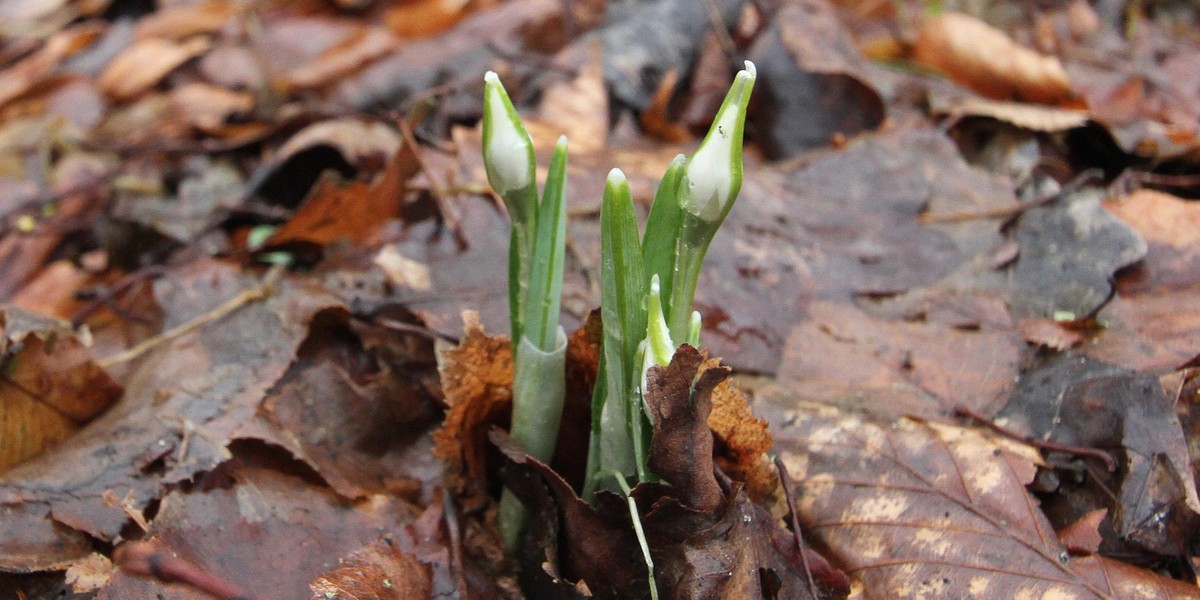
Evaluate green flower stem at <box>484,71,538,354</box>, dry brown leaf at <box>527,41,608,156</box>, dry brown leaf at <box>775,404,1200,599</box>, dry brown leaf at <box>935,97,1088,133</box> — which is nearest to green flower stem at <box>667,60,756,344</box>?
green flower stem at <box>484,71,538,354</box>

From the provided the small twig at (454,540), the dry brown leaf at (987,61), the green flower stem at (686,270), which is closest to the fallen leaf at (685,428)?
the green flower stem at (686,270)

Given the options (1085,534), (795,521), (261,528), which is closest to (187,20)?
(261,528)

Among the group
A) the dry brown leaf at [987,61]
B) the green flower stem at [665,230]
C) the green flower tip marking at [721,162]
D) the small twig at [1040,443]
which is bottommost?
Answer: the dry brown leaf at [987,61]

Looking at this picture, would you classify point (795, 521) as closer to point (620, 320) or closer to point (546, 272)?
point (620, 320)

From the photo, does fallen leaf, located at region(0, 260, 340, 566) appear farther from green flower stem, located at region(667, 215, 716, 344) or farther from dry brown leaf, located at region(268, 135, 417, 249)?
green flower stem, located at region(667, 215, 716, 344)

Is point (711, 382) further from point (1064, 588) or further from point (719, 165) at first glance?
→ point (1064, 588)

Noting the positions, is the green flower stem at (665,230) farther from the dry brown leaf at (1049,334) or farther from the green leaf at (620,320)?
the dry brown leaf at (1049,334)
